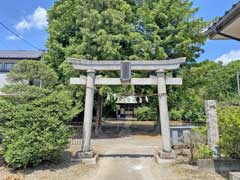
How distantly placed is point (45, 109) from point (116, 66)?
3393mm

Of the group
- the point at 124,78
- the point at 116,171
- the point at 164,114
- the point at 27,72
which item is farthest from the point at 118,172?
the point at 27,72

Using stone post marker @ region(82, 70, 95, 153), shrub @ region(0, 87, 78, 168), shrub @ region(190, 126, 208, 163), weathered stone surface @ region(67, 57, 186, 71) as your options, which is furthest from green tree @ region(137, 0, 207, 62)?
shrub @ region(0, 87, 78, 168)

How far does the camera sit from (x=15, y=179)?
252 inches

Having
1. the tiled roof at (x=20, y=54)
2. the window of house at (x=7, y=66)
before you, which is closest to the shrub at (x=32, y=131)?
the tiled roof at (x=20, y=54)

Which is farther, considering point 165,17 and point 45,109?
point 165,17

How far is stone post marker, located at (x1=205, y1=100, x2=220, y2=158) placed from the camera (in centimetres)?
772

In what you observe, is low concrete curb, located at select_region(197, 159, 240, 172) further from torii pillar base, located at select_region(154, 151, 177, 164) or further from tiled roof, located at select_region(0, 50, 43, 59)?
tiled roof, located at select_region(0, 50, 43, 59)

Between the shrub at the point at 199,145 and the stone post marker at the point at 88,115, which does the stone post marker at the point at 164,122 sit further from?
the stone post marker at the point at 88,115

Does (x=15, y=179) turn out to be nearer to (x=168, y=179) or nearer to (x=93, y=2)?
(x=168, y=179)

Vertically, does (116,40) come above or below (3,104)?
above

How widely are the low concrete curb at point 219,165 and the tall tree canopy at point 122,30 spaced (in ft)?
28.7

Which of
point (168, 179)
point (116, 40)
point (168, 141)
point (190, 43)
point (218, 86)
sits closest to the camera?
point (168, 179)

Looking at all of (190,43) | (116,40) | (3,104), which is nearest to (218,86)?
(190,43)

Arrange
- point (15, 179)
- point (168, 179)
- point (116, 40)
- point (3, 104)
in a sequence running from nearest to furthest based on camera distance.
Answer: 1. point (15, 179)
2. point (168, 179)
3. point (3, 104)
4. point (116, 40)
